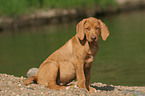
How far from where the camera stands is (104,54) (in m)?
20.3

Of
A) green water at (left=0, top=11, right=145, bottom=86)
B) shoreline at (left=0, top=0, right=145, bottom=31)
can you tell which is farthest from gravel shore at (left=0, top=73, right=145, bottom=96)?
shoreline at (left=0, top=0, right=145, bottom=31)

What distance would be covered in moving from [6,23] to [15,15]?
2.95 m

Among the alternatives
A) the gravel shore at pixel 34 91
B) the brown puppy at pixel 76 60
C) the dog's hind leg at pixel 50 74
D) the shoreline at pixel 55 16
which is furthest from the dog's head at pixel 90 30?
the shoreline at pixel 55 16

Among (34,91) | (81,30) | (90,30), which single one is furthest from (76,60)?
(34,91)

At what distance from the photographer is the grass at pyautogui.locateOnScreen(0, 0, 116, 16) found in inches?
1629

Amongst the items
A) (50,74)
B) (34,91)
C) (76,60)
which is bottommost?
(34,91)

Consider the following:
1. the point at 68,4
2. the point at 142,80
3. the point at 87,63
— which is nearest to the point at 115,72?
the point at 142,80

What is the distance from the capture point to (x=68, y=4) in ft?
156

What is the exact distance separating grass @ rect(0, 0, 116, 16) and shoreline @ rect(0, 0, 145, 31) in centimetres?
92

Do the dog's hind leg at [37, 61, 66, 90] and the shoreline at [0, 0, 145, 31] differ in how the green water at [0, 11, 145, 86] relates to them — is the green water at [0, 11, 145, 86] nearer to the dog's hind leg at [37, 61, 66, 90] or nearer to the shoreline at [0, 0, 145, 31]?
the dog's hind leg at [37, 61, 66, 90]

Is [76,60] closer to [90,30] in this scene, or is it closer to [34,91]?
[90,30]

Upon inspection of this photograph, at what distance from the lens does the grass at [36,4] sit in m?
41.4

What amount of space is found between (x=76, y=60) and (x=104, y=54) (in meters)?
12.6

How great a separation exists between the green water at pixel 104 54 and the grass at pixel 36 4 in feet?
33.2
